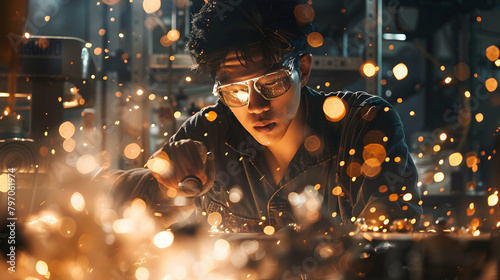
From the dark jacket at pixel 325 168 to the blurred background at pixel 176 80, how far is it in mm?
118

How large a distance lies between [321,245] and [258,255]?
81 mm

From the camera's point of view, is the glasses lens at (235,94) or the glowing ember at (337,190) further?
the glowing ember at (337,190)

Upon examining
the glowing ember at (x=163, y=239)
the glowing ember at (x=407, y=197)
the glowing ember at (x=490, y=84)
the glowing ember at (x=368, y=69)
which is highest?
the glowing ember at (x=368, y=69)

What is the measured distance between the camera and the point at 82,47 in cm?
88

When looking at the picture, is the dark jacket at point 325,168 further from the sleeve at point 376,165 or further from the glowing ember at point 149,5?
the glowing ember at point 149,5

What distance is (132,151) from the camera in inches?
49.7

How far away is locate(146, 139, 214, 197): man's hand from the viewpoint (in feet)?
2.16

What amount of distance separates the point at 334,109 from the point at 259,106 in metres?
0.32

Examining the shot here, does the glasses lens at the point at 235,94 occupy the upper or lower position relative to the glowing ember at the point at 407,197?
upper

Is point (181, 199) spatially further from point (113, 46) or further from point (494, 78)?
point (494, 78)

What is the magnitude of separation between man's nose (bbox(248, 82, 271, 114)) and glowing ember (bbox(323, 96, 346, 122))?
28 cm

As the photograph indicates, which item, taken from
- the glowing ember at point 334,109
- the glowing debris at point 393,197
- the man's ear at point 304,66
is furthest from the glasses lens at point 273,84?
the glowing debris at point 393,197

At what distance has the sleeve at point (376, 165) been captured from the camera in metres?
0.92

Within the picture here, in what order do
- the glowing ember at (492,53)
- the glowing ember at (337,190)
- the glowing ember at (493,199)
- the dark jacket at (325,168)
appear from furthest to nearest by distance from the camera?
the glowing ember at (492,53)
the glowing ember at (337,190)
the dark jacket at (325,168)
the glowing ember at (493,199)
